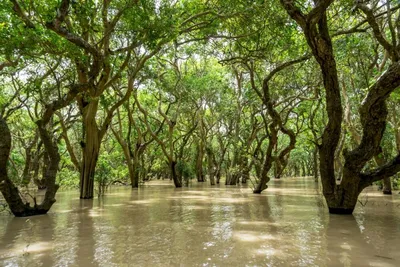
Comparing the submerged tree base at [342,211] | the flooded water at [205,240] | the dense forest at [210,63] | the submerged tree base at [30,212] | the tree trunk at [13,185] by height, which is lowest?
the flooded water at [205,240]

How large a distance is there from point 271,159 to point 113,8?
7.78 m

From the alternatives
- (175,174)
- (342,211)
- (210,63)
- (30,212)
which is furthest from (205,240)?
(210,63)

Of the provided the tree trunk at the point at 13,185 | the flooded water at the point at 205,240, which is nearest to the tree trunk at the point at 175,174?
the tree trunk at the point at 13,185

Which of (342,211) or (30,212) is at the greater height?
(30,212)

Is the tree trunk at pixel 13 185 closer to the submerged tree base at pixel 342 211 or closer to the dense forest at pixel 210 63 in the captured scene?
the dense forest at pixel 210 63

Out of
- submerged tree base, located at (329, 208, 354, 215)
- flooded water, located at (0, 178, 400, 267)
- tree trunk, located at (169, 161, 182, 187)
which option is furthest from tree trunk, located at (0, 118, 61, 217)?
tree trunk, located at (169, 161, 182, 187)

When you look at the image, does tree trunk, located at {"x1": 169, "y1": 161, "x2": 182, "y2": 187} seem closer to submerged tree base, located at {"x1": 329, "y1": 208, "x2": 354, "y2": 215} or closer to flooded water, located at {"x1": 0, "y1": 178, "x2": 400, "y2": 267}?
flooded water, located at {"x1": 0, "y1": 178, "x2": 400, "y2": 267}

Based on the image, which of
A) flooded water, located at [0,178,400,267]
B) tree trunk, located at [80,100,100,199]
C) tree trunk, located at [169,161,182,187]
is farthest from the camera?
tree trunk, located at [169,161,182,187]

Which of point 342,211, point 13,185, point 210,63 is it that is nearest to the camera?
point 342,211

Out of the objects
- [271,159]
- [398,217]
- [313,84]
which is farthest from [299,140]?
[398,217]

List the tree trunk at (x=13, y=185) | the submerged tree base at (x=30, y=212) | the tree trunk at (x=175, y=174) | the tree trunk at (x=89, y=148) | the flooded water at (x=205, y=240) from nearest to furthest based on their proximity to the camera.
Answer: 1. the flooded water at (x=205, y=240)
2. the tree trunk at (x=13, y=185)
3. the submerged tree base at (x=30, y=212)
4. the tree trunk at (x=89, y=148)
5. the tree trunk at (x=175, y=174)

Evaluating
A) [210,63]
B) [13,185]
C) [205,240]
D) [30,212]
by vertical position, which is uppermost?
[210,63]

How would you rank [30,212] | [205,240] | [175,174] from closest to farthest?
[205,240]
[30,212]
[175,174]

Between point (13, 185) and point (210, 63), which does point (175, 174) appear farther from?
point (13, 185)
